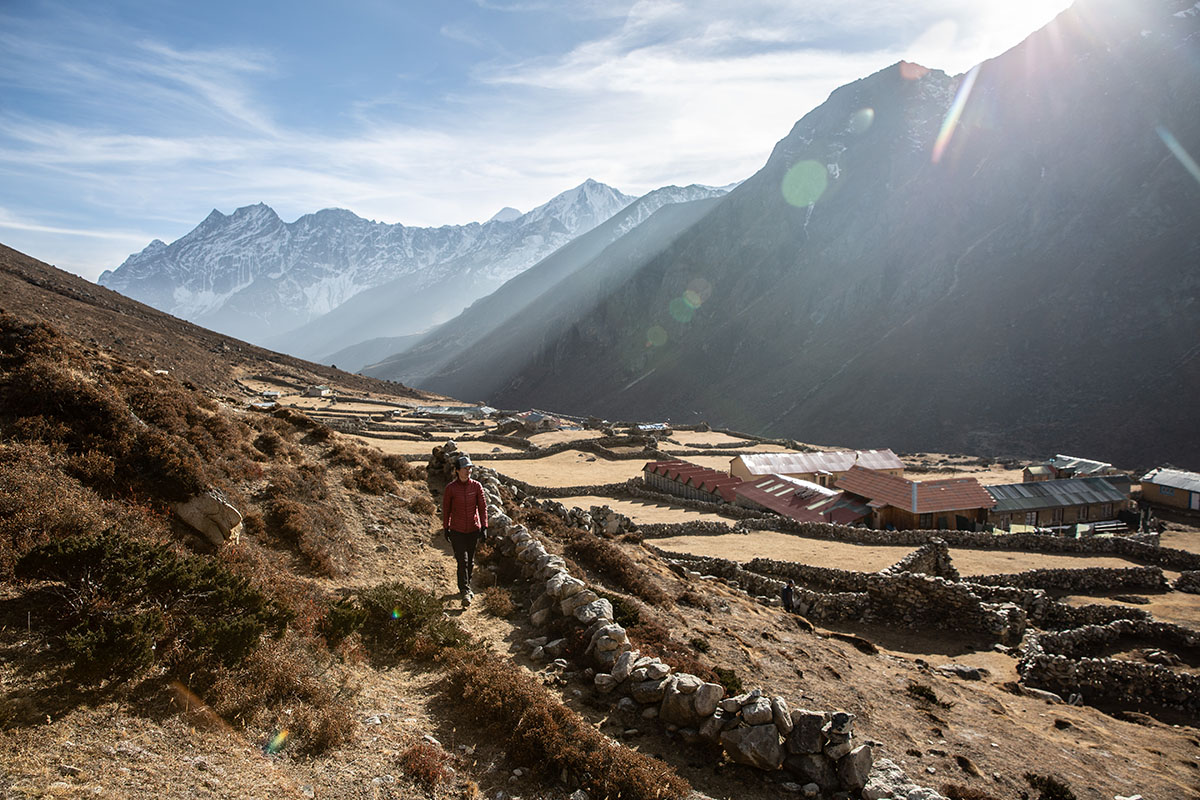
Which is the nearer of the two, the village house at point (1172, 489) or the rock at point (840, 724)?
the rock at point (840, 724)

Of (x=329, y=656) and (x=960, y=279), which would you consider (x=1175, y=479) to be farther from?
(x=960, y=279)

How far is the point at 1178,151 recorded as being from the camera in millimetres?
106500

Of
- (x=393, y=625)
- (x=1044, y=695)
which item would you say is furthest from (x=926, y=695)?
(x=393, y=625)

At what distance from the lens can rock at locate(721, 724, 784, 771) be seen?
7054 mm

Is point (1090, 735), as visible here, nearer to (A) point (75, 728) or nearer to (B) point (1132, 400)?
Answer: (A) point (75, 728)

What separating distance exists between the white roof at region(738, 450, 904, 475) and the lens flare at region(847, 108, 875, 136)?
14509cm

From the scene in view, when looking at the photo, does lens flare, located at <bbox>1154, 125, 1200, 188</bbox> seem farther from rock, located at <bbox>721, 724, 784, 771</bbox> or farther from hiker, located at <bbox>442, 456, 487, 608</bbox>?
hiker, located at <bbox>442, 456, 487, 608</bbox>

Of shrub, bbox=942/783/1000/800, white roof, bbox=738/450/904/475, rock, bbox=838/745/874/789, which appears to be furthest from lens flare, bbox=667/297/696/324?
rock, bbox=838/745/874/789

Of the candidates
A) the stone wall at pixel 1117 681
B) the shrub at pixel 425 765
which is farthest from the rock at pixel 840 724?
the stone wall at pixel 1117 681

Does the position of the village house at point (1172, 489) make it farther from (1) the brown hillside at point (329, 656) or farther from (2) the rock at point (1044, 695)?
(2) the rock at point (1044, 695)

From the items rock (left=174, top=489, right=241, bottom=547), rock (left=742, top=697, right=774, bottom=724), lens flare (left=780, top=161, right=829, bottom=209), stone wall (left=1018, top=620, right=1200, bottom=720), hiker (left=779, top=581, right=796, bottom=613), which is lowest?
stone wall (left=1018, top=620, right=1200, bottom=720)

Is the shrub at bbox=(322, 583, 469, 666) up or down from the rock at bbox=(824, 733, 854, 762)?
up

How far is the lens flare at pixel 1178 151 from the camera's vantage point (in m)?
103

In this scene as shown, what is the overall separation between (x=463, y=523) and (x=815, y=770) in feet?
21.1
